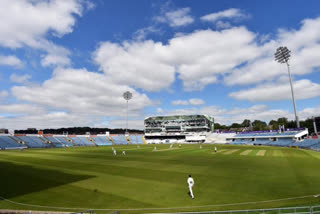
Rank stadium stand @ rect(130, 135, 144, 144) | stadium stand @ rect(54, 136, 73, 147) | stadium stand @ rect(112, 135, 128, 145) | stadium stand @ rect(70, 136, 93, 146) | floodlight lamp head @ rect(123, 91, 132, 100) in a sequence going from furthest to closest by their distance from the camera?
stadium stand @ rect(130, 135, 144, 144) → stadium stand @ rect(112, 135, 128, 145) → floodlight lamp head @ rect(123, 91, 132, 100) → stadium stand @ rect(70, 136, 93, 146) → stadium stand @ rect(54, 136, 73, 147)

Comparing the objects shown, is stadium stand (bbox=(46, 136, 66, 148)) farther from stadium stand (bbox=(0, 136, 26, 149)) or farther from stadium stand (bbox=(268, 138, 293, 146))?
stadium stand (bbox=(268, 138, 293, 146))

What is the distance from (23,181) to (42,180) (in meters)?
1.89

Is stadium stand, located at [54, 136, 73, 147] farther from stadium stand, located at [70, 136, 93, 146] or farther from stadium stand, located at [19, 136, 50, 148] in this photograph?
stadium stand, located at [19, 136, 50, 148]

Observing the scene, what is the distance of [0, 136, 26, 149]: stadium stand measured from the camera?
241 ft

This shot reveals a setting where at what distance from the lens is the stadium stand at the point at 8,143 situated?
73.4 metres

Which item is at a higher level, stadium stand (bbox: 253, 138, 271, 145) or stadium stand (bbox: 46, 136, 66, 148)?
stadium stand (bbox: 46, 136, 66, 148)

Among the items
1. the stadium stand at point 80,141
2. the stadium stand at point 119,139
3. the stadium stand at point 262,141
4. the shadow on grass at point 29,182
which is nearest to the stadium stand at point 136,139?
the stadium stand at point 119,139

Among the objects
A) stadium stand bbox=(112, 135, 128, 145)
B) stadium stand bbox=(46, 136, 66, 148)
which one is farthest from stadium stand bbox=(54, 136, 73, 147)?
stadium stand bbox=(112, 135, 128, 145)

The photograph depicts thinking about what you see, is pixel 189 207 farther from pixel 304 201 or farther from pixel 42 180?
pixel 42 180

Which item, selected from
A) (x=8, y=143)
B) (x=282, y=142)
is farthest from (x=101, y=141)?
(x=282, y=142)

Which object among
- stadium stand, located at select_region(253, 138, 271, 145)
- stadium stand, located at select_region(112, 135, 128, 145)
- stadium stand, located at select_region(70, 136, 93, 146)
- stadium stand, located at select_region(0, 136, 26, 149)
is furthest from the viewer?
stadium stand, located at select_region(112, 135, 128, 145)

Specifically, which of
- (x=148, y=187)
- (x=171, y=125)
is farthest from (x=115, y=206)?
(x=171, y=125)

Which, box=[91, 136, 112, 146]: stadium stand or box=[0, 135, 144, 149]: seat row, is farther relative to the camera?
box=[91, 136, 112, 146]: stadium stand

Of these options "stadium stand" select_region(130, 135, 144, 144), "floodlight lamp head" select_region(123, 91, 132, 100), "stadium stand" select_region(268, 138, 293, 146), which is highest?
"floodlight lamp head" select_region(123, 91, 132, 100)
